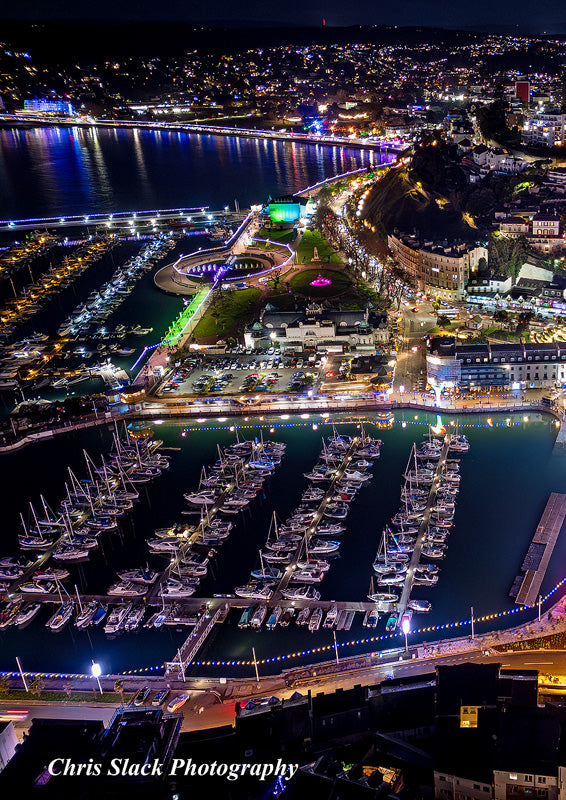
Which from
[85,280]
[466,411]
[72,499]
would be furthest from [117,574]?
[85,280]

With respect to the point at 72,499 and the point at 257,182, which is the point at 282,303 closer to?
the point at 72,499

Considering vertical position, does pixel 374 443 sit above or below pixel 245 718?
below

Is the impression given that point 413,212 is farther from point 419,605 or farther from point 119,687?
point 119,687

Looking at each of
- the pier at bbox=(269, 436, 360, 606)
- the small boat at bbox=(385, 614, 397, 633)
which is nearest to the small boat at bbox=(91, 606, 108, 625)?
the pier at bbox=(269, 436, 360, 606)

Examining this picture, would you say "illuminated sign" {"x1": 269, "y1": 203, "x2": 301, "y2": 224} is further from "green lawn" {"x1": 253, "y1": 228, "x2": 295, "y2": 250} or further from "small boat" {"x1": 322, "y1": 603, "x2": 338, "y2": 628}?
"small boat" {"x1": 322, "y1": 603, "x2": 338, "y2": 628}

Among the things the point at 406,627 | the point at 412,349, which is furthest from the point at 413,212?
the point at 406,627

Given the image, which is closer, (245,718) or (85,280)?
(245,718)

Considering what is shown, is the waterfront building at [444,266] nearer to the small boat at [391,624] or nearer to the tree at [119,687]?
the small boat at [391,624]
